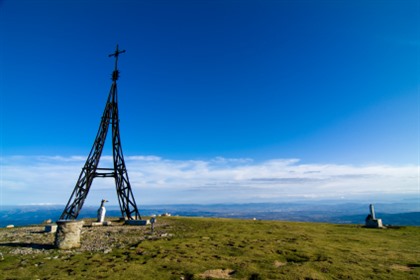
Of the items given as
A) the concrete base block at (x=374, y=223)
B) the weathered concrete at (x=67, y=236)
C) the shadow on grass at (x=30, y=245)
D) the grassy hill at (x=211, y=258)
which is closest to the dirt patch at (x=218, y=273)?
the grassy hill at (x=211, y=258)

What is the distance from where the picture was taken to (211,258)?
1473 cm

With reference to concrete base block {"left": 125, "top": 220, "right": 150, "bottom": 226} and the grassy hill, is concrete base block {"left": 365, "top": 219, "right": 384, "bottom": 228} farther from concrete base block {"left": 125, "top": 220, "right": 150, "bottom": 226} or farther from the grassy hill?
concrete base block {"left": 125, "top": 220, "right": 150, "bottom": 226}

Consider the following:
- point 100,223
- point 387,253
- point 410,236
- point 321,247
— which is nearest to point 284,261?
point 321,247

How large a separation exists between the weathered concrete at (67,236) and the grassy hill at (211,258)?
61 cm

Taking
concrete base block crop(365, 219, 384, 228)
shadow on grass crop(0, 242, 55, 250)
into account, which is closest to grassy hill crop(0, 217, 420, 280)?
shadow on grass crop(0, 242, 55, 250)

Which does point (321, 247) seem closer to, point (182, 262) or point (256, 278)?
point (256, 278)

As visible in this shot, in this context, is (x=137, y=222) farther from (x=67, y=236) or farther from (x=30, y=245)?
(x=67, y=236)

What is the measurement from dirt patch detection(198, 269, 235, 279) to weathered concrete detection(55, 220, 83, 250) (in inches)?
414

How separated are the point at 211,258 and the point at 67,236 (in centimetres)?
1067

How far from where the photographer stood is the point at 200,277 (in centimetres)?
1154

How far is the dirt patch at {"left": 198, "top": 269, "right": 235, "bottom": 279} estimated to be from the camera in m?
11.7

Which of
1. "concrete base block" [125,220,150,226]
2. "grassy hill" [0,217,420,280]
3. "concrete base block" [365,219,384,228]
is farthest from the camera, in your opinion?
"concrete base block" [365,219,384,228]

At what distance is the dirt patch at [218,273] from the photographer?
1171 centimetres

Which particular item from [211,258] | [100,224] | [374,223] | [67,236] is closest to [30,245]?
[67,236]
